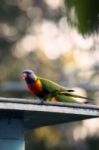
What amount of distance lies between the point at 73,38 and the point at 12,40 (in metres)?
2.34

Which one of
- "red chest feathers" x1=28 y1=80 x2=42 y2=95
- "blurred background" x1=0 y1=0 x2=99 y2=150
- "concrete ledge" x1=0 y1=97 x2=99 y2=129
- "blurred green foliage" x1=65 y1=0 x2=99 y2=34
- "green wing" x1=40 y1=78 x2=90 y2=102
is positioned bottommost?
"concrete ledge" x1=0 y1=97 x2=99 y2=129

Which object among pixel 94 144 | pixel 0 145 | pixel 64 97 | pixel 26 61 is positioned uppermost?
pixel 26 61

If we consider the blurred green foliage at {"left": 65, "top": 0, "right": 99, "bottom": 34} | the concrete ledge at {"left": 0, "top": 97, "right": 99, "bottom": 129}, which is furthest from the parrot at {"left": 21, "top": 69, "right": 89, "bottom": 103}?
the blurred green foliage at {"left": 65, "top": 0, "right": 99, "bottom": 34}

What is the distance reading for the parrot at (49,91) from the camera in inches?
303

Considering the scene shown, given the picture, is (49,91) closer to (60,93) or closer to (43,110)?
(60,93)

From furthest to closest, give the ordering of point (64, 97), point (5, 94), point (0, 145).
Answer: point (5, 94) → point (64, 97) → point (0, 145)

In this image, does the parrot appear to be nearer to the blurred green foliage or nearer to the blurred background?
the blurred green foliage

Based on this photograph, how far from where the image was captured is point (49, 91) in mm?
7934

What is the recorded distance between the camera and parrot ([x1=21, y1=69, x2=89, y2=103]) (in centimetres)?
769

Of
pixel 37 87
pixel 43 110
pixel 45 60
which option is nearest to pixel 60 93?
pixel 37 87

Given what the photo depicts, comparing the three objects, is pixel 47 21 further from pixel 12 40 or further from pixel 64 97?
pixel 64 97

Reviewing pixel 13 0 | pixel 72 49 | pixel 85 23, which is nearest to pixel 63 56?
pixel 72 49

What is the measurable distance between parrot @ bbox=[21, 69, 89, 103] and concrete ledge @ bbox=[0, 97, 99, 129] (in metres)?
0.32

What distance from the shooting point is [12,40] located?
25109mm
